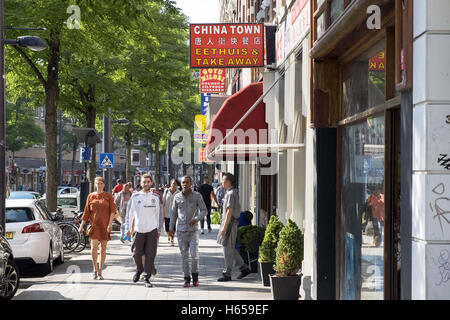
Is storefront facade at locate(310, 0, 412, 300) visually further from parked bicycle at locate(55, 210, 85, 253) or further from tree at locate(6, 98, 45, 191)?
tree at locate(6, 98, 45, 191)

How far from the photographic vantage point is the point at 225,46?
15070mm

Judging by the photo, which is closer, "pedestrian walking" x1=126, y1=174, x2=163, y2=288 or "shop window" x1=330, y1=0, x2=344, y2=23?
"shop window" x1=330, y1=0, x2=344, y2=23

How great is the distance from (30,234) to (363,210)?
8.15 m

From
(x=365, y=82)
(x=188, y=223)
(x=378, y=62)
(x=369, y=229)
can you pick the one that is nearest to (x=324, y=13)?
(x=365, y=82)

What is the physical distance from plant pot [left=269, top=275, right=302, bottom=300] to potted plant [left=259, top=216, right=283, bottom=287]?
1605 millimetres

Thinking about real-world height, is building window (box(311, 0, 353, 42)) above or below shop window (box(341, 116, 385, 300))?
above

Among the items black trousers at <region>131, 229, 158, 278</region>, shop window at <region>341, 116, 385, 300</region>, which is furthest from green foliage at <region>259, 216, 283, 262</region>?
shop window at <region>341, 116, 385, 300</region>

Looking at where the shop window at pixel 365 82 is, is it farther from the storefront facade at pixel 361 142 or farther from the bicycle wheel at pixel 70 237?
the bicycle wheel at pixel 70 237

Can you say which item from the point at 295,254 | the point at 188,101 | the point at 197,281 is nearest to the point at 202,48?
the point at 197,281

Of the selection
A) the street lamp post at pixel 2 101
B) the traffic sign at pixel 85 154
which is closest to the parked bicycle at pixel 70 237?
the street lamp post at pixel 2 101

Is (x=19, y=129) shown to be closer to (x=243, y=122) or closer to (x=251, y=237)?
(x=243, y=122)

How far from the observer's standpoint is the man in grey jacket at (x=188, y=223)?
41.6 feet

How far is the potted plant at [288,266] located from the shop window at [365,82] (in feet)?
7.89

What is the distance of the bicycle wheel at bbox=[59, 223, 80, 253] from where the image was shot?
19.0 metres
